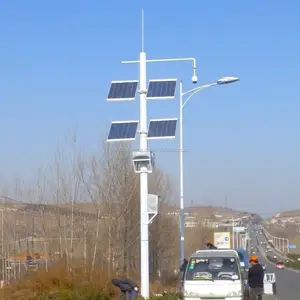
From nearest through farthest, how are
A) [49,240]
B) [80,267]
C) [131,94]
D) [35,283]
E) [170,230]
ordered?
[131,94] → [35,283] → [80,267] → [49,240] → [170,230]

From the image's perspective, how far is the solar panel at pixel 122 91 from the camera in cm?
1971

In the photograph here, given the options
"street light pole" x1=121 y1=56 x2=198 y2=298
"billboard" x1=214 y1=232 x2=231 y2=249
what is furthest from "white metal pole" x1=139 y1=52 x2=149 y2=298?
"billboard" x1=214 y1=232 x2=231 y2=249

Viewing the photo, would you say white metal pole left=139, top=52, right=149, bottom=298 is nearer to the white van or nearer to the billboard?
the white van

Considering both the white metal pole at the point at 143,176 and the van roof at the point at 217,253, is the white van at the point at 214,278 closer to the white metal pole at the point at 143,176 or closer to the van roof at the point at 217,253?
the van roof at the point at 217,253

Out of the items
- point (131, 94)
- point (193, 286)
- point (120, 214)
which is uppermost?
point (131, 94)

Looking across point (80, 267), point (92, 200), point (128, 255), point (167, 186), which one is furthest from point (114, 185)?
point (167, 186)

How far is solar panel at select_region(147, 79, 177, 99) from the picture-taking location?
778 inches

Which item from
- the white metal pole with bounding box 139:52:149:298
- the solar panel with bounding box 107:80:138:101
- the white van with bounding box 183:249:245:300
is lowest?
the white van with bounding box 183:249:245:300

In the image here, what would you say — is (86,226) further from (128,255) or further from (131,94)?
(131,94)

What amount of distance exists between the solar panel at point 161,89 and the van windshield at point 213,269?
5068 millimetres

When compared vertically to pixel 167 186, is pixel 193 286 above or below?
below

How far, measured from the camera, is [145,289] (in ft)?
60.5

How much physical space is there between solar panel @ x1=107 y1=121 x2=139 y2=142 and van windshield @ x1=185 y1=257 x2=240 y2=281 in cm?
450

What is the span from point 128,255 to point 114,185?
3.72 meters
